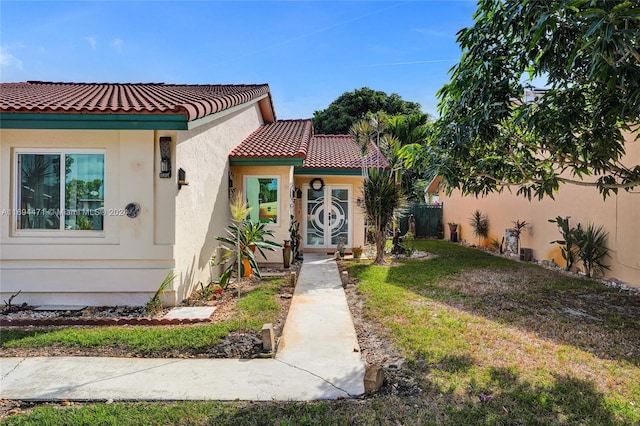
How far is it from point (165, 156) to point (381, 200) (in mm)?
7320

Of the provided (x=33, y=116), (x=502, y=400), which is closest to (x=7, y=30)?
(x=33, y=116)

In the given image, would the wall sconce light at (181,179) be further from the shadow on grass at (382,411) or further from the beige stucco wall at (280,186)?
the beige stucco wall at (280,186)

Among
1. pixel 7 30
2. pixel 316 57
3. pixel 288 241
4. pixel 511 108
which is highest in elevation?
pixel 316 57

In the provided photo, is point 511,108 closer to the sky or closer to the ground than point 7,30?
closer to the ground

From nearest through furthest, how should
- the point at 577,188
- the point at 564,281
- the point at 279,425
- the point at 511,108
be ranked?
the point at 279,425 < the point at 511,108 < the point at 564,281 < the point at 577,188

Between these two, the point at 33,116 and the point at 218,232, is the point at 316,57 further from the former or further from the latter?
the point at 33,116

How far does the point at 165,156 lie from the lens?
688 centimetres

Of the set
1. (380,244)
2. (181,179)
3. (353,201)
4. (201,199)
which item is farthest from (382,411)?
(353,201)

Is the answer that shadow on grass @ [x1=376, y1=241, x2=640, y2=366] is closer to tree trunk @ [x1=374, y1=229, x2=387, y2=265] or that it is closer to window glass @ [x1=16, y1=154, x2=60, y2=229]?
tree trunk @ [x1=374, y1=229, x2=387, y2=265]

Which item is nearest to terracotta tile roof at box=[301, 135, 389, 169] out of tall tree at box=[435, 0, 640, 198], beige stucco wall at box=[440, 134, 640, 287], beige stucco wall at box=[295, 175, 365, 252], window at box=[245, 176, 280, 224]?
beige stucco wall at box=[295, 175, 365, 252]

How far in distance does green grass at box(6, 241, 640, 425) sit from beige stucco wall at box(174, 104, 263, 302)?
1.78 metres

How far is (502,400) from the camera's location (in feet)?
12.2

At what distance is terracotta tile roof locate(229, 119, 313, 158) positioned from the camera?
37.5 ft

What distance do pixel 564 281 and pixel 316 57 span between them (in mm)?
13367
